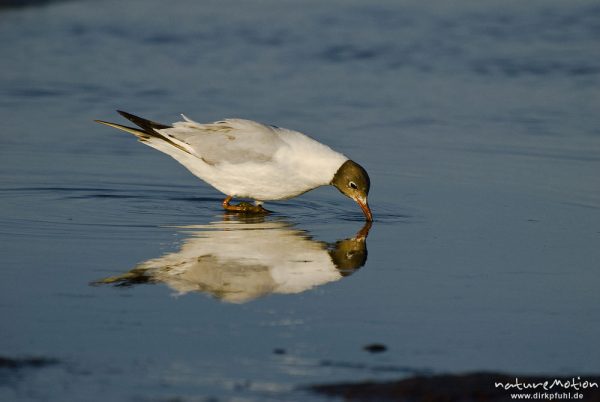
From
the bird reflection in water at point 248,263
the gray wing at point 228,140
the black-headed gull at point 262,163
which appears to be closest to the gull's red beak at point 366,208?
the black-headed gull at point 262,163

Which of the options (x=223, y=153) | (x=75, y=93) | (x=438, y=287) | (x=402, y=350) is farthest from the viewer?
(x=75, y=93)

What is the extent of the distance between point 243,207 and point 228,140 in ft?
1.91

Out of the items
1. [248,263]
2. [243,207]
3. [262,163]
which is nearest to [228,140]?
[262,163]

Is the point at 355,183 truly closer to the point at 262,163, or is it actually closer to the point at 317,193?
the point at 262,163

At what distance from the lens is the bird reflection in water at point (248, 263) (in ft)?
22.7

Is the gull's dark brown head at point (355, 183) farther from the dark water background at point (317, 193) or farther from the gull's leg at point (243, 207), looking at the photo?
the gull's leg at point (243, 207)

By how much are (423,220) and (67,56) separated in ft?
28.3

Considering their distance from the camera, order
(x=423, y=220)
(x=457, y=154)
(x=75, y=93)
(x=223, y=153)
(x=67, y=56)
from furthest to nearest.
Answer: (x=67, y=56) → (x=75, y=93) → (x=457, y=154) → (x=223, y=153) → (x=423, y=220)

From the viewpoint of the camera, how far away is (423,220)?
8.91 m

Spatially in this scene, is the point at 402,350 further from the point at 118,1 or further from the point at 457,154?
the point at 118,1

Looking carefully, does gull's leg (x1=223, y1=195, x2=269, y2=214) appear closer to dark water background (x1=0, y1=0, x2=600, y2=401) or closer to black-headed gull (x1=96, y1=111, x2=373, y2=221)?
black-headed gull (x1=96, y1=111, x2=373, y2=221)

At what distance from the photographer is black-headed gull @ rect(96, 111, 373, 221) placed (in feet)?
30.8

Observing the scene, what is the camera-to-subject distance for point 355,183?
928cm

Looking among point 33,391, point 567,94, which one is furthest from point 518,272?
point 567,94
